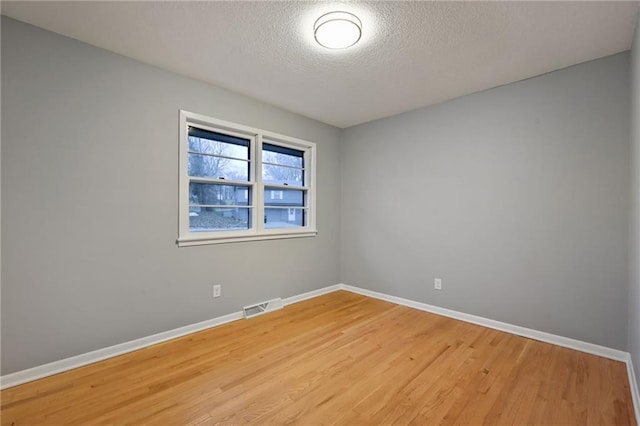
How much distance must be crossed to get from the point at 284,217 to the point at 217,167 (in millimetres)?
1122

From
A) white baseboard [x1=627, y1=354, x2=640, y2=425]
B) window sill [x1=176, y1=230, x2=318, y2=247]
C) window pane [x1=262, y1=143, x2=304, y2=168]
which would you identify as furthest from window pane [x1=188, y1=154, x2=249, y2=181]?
white baseboard [x1=627, y1=354, x2=640, y2=425]

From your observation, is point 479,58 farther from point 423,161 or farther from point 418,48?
point 423,161

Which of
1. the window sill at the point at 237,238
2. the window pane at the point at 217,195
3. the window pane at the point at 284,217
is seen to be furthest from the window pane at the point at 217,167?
the window sill at the point at 237,238

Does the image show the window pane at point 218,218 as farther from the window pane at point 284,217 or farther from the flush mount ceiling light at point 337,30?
the flush mount ceiling light at point 337,30

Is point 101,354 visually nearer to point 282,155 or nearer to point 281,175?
point 281,175

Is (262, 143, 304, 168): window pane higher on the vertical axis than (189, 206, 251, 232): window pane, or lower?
higher

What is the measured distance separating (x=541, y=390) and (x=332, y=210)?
3030mm

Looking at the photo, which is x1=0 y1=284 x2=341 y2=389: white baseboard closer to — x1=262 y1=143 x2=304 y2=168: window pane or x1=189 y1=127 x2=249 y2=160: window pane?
x1=189 y1=127 x2=249 y2=160: window pane

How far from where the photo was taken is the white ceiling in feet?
6.09

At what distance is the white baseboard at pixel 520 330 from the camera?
92.5 inches

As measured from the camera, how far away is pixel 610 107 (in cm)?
237

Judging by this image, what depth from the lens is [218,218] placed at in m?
3.15

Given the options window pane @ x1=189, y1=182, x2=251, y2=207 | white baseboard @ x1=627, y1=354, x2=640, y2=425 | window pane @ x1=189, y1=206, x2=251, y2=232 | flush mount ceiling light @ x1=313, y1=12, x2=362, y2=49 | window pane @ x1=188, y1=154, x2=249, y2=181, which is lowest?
white baseboard @ x1=627, y1=354, x2=640, y2=425

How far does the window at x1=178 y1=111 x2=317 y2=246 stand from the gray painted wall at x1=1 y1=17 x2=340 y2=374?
131 mm
